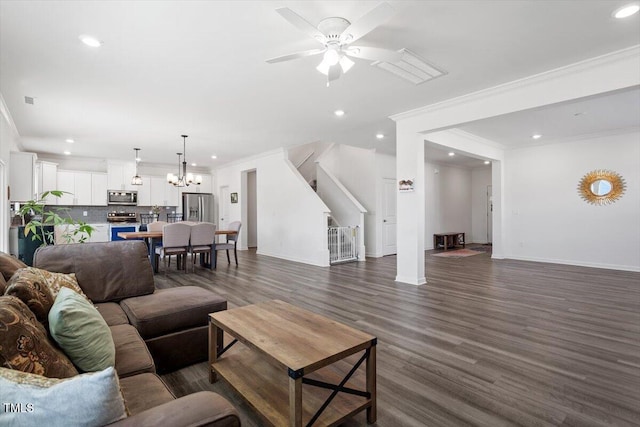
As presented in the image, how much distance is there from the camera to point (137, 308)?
2279 millimetres

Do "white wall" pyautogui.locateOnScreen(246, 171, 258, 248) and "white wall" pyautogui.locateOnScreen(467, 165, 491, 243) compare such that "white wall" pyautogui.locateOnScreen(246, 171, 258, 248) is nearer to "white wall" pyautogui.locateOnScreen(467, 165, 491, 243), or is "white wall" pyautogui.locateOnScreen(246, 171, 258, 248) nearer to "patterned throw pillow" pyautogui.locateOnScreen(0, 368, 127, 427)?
"white wall" pyautogui.locateOnScreen(467, 165, 491, 243)

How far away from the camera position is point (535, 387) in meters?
2.02

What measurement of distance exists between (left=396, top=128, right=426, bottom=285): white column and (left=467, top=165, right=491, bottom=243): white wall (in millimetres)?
6522

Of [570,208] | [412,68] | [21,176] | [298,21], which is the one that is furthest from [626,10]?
[21,176]

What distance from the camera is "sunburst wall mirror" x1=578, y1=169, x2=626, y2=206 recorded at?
19.5ft

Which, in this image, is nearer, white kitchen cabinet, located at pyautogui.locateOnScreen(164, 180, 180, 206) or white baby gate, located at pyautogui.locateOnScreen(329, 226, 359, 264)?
white baby gate, located at pyautogui.locateOnScreen(329, 226, 359, 264)

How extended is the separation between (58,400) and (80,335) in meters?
0.63

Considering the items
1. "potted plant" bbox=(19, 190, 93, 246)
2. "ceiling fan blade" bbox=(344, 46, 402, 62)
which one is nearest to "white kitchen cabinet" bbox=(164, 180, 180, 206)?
"potted plant" bbox=(19, 190, 93, 246)

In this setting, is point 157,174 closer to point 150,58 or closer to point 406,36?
point 150,58

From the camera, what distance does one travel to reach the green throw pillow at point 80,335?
126cm

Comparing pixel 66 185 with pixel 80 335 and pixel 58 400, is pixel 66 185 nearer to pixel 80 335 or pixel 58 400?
pixel 80 335

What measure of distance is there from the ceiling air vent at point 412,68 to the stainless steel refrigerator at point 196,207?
796cm

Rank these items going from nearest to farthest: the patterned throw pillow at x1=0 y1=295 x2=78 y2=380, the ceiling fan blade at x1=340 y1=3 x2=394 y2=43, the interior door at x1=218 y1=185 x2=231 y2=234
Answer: the patterned throw pillow at x1=0 y1=295 x2=78 y2=380 < the ceiling fan blade at x1=340 y1=3 x2=394 y2=43 < the interior door at x1=218 y1=185 x2=231 y2=234

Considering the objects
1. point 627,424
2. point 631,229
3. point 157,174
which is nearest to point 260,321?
point 627,424
